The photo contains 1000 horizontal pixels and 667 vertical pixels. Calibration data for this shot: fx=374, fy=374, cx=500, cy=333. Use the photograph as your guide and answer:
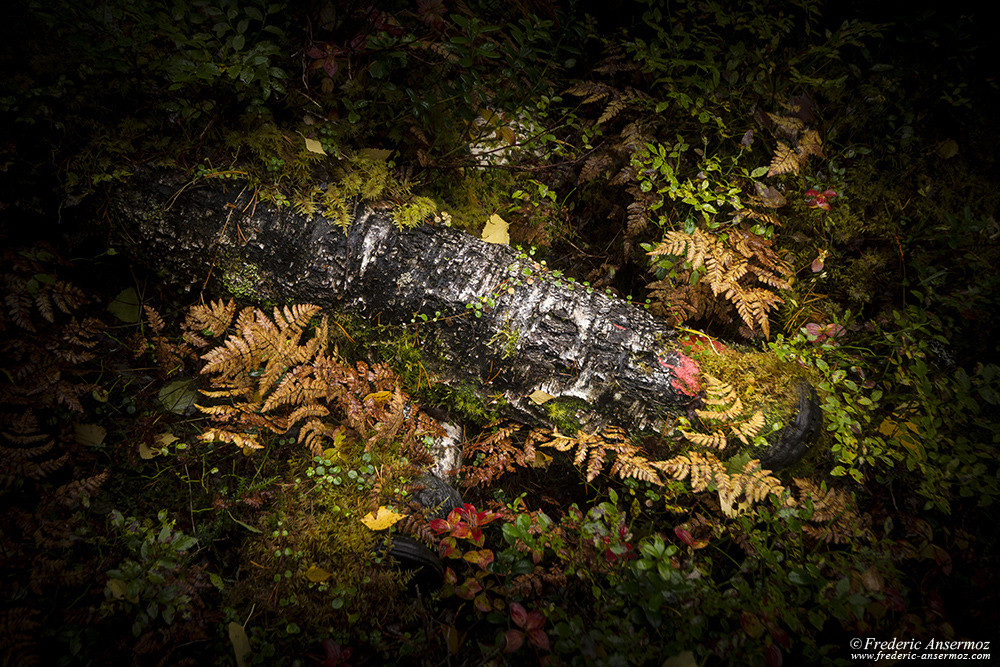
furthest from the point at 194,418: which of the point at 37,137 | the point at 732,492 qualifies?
the point at 732,492

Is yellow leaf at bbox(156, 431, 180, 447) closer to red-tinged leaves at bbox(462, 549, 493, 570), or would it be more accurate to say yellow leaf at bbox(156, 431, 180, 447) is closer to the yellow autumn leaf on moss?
the yellow autumn leaf on moss

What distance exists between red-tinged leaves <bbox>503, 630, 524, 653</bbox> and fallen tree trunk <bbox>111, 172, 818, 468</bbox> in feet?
4.25

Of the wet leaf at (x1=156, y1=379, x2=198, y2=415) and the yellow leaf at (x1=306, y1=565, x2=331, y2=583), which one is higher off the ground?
the wet leaf at (x1=156, y1=379, x2=198, y2=415)

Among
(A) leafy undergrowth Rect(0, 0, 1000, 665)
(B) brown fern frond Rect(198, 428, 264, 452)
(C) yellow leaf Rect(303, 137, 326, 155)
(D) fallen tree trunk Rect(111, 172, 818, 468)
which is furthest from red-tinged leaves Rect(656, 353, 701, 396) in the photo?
(C) yellow leaf Rect(303, 137, 326, 155)

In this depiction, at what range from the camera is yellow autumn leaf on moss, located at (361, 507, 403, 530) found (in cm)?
226

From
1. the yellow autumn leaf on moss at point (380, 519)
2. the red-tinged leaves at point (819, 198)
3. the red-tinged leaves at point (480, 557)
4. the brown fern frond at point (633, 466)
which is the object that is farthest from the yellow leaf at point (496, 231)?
the red-tinged leaves at point (819, 198)

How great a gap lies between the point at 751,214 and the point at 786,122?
93 centimetres

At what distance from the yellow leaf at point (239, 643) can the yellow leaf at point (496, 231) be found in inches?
113

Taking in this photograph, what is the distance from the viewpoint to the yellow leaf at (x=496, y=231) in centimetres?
323

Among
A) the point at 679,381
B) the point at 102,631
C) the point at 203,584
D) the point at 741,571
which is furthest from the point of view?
the point at 679,381

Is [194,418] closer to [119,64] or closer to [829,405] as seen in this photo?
[119,64]

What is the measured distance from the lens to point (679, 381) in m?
2.66

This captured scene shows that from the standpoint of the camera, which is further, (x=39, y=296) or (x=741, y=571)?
(x=39, y=296)

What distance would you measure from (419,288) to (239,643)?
87.6 inches
